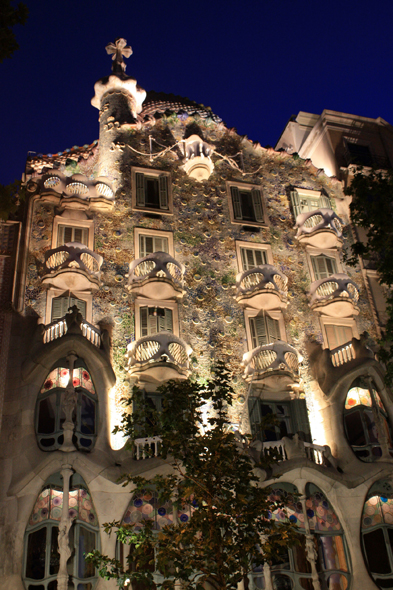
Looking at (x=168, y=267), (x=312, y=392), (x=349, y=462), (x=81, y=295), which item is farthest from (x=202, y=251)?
(x=349, y=462)

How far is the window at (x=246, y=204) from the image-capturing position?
25.9m

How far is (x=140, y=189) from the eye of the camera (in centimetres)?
2528

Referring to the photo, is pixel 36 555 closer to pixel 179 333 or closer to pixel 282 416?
pixel 179 333

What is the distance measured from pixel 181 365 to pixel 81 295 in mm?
4224

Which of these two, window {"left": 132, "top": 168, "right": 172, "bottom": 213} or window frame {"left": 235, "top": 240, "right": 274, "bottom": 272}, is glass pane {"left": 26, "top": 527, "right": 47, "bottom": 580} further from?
window {"left": 132, "top": 168, "right": 172, "bottom": 213}

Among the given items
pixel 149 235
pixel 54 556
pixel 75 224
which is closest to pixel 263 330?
pixel 149 235

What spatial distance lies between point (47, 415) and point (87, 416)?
44.4 inches

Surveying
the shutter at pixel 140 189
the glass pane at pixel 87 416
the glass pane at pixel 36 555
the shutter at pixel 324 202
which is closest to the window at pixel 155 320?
the glass pane at pixel 87 416

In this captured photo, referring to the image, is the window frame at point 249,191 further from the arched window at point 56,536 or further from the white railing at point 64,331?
the arched window at point 56,536

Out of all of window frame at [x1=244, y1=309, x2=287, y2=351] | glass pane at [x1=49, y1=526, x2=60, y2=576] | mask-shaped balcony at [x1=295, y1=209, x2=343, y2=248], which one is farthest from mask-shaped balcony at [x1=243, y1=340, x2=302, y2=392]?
glass pane at [x1=49, y1=526, x2=60, y2=576]

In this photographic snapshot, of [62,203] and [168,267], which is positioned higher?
[62,203]

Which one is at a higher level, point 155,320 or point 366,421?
point 155,320

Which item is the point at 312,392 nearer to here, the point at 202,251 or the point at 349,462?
the point at 349,462

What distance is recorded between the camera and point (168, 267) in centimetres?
2244
